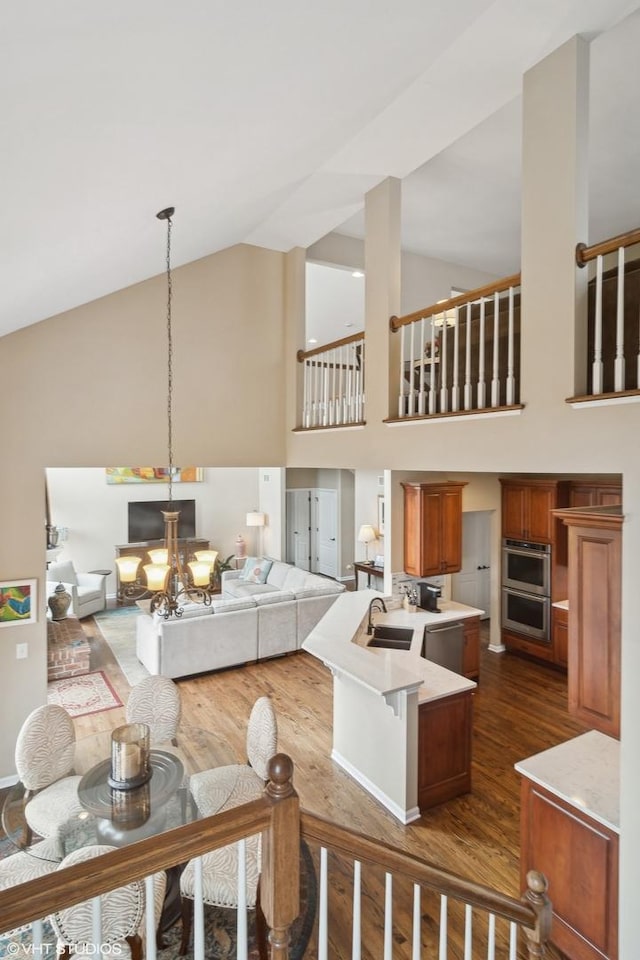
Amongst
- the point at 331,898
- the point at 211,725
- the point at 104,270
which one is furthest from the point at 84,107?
the point at 211,725

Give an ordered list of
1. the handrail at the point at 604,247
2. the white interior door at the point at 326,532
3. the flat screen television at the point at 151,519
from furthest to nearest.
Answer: the white interior door at the point at 326,532 < the flat screen television at the point at 151,519 < the handrail at the point at 604,247

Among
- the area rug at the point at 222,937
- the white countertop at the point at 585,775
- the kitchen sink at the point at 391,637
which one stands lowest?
the area rug at the point at 222,937

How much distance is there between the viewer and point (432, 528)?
19.1 ft

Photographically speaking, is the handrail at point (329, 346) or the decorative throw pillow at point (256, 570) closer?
the handrail at point (329, 346)

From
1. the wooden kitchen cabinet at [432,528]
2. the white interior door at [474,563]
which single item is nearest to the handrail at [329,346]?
the wooden kitchen cabinet at [432,528]

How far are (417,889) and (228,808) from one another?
5.89ft

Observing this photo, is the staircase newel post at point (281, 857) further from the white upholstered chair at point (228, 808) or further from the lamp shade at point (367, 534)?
the lamp shade at point (367, 534)

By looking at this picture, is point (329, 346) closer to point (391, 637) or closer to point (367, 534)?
point (391, 637)

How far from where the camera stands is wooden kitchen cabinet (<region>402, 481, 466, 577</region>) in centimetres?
575

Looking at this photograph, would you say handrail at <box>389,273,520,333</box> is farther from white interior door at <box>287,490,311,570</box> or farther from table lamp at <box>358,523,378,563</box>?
white interior door at <box>287,490,311,570</box>

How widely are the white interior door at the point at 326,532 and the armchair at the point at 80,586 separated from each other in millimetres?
4664

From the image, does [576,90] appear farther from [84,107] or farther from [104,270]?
[104,270]

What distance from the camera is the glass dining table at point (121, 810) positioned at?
109 inches

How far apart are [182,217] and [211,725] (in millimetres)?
4691
